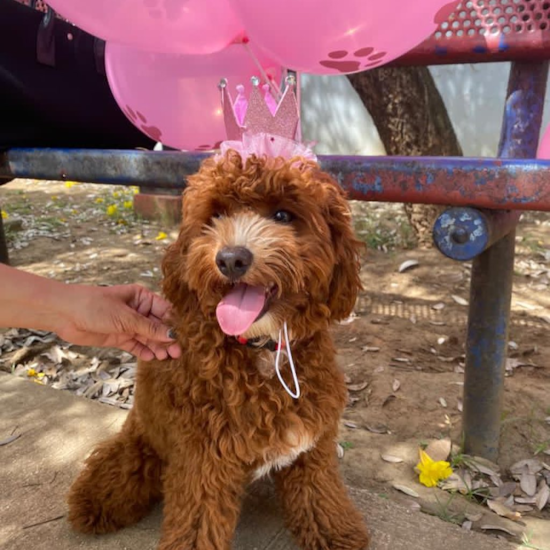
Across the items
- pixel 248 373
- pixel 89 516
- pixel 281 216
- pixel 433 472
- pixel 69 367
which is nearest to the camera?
pixel 281 216

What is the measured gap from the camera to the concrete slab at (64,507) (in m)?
1.93

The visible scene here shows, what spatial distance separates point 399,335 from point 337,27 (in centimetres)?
241

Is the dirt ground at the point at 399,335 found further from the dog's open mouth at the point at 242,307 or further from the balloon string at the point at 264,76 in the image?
the balloon string at the point at 264,76

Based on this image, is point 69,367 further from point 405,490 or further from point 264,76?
point 264,76

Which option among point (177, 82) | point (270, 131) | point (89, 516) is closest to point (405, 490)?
point (89, 516)

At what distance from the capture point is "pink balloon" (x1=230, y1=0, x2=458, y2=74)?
156cm

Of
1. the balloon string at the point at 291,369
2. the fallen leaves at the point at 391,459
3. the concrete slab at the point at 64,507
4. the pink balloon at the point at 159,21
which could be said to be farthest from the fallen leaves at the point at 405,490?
the pink balloon at the point at 159,21

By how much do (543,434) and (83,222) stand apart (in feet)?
17.3

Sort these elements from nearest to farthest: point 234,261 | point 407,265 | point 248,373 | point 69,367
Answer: point 234,261 → point 248,373 → point 69,367 → point 407,265

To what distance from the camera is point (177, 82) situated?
83.7 inches

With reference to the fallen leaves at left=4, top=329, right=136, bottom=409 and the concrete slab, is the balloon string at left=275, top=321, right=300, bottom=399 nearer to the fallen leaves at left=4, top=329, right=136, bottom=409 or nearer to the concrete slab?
the concrete slab

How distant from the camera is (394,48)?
1776mm

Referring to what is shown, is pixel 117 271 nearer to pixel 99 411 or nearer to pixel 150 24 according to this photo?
pixel 99 411

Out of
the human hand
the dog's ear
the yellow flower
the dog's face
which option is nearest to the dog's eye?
the dog's face
